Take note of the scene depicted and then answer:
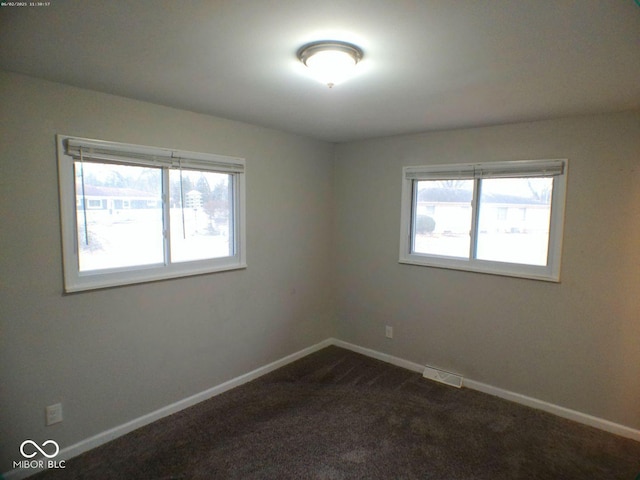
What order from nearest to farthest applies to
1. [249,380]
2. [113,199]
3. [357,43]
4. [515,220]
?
[357,43]
[113,199]
[515,220]
[249,380]

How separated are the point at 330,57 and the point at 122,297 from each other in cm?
205

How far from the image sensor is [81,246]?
226cm

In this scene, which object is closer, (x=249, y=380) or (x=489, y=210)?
(x=489, y=210)

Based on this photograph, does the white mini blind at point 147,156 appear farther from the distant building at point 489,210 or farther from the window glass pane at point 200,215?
the distant building at point 489,210

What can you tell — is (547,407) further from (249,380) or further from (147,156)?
(147,156)

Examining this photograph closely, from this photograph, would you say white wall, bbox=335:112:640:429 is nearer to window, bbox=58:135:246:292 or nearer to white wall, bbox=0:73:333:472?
white wall, bbox=0:73:333:472

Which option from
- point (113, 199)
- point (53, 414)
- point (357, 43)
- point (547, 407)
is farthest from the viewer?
point (547, 407)

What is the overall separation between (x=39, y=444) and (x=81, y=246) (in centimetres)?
121

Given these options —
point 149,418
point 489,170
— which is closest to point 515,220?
point 489,170

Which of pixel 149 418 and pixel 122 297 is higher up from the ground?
pixel 122 297

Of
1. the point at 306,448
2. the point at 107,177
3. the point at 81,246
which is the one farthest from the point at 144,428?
the point at 107,177

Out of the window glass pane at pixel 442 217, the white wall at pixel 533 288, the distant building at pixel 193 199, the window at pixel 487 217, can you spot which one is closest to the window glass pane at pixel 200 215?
the distant building at pixel 193 199

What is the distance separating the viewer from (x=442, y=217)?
3.41m

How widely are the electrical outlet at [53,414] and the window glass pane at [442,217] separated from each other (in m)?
3.12
